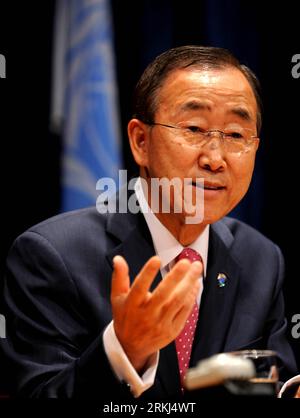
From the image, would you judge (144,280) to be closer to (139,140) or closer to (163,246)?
(163,246)

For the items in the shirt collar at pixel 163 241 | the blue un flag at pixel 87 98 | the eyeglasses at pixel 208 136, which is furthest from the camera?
the blue un flag at pixel 87 98

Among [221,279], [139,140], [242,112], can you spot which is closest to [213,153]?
[242,112]

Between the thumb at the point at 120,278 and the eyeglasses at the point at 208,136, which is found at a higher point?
the eyeglasses at the point at 208,136

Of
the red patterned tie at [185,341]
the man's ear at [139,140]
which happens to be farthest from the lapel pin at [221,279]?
the man's ear at [139,140]

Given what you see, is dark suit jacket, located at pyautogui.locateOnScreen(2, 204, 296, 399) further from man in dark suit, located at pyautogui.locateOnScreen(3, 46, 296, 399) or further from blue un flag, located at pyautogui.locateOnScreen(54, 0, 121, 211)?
blue un flag, located at pyautogui.locateOnScreen(54, 0, 121, 211)

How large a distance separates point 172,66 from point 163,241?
535 mm

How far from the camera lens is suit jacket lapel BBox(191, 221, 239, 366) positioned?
6.69 feet

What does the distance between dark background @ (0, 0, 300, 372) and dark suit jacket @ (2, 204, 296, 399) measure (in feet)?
1.81

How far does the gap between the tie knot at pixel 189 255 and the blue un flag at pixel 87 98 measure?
2.47 feet

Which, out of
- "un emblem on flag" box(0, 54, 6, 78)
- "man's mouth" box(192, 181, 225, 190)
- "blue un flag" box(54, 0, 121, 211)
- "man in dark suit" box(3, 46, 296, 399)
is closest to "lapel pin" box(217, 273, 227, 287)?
"man in dark suit" box(3, 46, 296, 399)

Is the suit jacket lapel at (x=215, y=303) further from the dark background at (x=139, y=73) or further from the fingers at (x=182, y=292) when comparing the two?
the dark background at (x=139, y=73)

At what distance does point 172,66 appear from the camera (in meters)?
2.03

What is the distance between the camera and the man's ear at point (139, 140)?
212 centimetres

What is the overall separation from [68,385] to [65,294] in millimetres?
323
